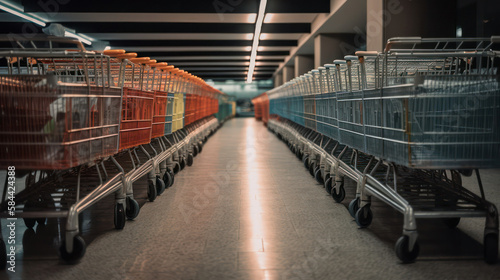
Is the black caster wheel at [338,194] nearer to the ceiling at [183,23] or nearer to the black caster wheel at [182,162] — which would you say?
the black caster wheel at [182,162]

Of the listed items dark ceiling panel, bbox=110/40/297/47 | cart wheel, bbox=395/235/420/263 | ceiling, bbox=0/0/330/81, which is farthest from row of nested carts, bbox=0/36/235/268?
dark ceiling panel, bbox=110/40/297/47

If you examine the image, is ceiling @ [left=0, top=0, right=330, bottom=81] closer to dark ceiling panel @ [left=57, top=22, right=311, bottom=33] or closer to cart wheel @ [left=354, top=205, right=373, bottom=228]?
dark ceiling panel @ [left=57, top=22, right=311, bottom=33]

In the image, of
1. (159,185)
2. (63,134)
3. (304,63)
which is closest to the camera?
(63,134)

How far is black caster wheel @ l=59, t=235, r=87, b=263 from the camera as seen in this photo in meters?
2.50

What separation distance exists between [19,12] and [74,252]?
36.4 ft

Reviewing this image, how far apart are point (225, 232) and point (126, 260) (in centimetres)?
74

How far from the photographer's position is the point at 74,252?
2.52 meters

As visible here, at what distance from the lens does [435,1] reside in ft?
21.1

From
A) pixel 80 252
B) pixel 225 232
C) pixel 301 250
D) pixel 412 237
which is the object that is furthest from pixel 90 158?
pixel 412 237

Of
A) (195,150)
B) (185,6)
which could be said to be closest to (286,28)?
(185,6)

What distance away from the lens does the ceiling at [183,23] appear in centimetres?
1052

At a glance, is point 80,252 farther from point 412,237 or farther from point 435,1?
point 435,1

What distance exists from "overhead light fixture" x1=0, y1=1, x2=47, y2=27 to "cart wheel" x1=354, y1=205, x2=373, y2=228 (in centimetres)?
1041

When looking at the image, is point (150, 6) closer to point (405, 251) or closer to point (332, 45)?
point (332, 45)
